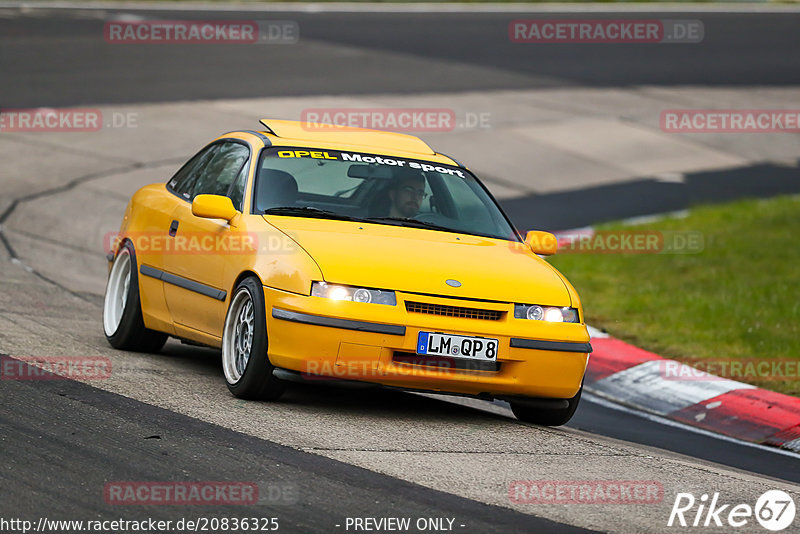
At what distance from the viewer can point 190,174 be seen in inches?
347

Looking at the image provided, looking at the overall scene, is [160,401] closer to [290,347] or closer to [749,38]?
[290,347]

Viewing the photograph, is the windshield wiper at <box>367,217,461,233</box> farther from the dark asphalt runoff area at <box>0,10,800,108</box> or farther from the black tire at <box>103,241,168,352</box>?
the dark asphalt runoff area at <box>0,10,800,108</box>

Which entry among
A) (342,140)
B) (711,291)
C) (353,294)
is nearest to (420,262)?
(353,294)

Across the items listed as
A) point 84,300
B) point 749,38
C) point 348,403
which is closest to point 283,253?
point 348,403

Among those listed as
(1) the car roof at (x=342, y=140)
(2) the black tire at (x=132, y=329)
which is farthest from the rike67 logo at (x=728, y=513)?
(2) the black tire at (x=132, y=329)

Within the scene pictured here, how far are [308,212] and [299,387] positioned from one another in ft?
3.45

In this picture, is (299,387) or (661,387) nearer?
(299,387)

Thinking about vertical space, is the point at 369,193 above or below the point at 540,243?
above

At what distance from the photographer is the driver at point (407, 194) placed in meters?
7.90

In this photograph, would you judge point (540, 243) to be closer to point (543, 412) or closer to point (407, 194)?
point (407, 194)

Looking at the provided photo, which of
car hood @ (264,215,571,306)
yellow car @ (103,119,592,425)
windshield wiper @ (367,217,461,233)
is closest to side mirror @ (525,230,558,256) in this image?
yellow car @ (103,119,592,425)

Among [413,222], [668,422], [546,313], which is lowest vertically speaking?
[668,422]

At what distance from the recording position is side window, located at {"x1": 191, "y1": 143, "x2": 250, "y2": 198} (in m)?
8.19

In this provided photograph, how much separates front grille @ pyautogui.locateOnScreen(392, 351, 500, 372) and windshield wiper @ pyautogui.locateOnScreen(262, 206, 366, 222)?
47.3 inches
